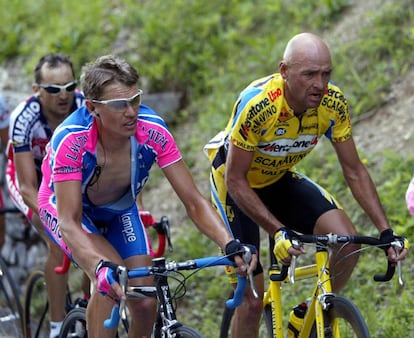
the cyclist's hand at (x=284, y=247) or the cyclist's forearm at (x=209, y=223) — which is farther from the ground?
the cyclist's forearm at (x=209, y=223)

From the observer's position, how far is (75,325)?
556 cm

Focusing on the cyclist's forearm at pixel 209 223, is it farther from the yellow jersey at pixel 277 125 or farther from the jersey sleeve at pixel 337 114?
the jersey sleeve at pixel 337 114

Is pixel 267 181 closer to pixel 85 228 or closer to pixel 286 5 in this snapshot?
pixel 85 228

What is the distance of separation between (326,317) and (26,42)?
8931 mm

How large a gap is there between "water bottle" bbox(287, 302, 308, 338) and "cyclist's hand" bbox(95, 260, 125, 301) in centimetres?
146

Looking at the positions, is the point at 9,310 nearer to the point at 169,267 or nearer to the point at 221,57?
the point at 169,267

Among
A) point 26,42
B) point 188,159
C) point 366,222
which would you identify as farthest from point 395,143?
point 26,42

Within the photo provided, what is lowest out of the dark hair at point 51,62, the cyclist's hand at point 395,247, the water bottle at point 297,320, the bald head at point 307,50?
the water bottle at point 297,320

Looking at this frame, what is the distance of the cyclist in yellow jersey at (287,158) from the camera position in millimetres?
5066

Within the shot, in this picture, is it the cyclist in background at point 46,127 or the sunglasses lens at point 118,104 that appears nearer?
the sunglasses lens at point 118,104

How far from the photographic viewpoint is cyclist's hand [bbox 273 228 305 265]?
4730 mm

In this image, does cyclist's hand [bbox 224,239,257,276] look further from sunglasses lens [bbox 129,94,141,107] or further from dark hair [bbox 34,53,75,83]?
dark hair [bbox 34,53,75,83]

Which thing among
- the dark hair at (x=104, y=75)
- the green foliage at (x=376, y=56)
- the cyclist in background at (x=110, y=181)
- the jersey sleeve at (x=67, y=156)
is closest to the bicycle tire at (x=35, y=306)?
the cyclist in background at (x=110, y=181)

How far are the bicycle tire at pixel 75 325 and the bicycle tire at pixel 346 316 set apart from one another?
1.52m
